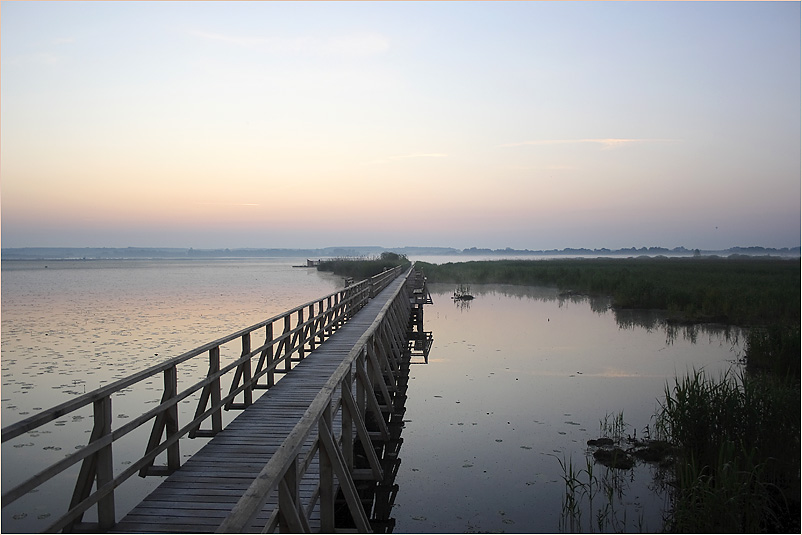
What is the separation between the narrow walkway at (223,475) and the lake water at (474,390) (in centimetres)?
165

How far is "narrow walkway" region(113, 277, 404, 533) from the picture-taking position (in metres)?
4.69

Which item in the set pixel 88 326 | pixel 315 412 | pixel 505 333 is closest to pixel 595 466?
pixel 315 412

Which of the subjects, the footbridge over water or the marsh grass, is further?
the marsh grass

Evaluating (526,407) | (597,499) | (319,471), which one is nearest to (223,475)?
(319,471)

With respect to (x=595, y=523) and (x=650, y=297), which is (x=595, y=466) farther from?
(x=650, y=297)

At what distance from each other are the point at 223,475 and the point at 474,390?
7.99 meters

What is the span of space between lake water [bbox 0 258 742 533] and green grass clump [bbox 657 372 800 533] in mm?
619

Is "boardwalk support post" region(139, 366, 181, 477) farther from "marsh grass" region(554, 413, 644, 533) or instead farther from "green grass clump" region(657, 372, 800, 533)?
"green grass clump" region(657, 372, 800, 533)

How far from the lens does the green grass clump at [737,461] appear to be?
238 inches

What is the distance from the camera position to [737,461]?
264 inches

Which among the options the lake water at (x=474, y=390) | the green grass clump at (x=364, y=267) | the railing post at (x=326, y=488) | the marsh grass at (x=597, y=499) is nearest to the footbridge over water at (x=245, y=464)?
the railing post at (x=326, y=488)

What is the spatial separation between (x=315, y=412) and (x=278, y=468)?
0.98m

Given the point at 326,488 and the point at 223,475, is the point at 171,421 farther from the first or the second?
the point at 326,488

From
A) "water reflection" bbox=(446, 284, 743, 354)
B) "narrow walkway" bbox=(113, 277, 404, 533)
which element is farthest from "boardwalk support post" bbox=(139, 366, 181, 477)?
"water reflection" bbox=(446, 284, 743, 354)
